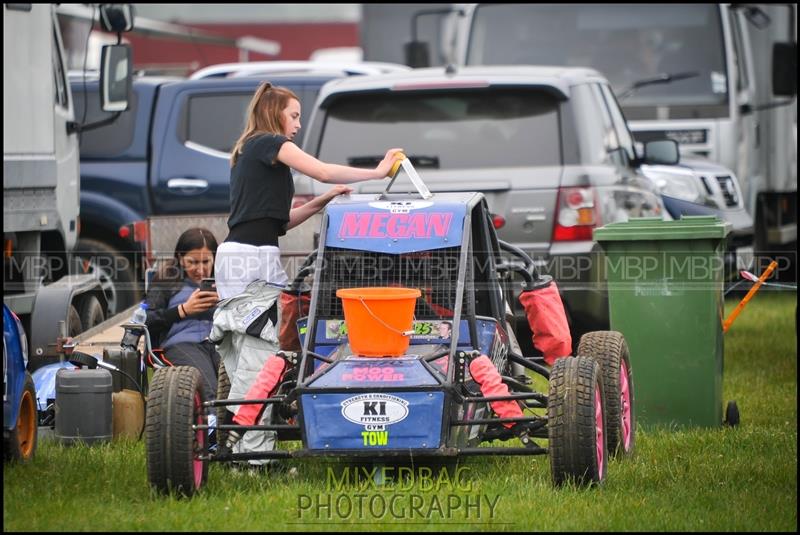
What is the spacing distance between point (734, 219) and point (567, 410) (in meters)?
7.56

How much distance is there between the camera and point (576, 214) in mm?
9219

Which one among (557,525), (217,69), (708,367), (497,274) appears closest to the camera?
(557,525)

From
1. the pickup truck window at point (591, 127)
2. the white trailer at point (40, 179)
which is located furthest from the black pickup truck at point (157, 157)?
the pickup truck window at point (591, 127)

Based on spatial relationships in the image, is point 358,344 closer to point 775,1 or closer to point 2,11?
point 2,11

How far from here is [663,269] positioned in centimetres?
784

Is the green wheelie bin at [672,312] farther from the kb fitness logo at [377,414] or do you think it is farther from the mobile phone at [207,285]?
the kb fitness logo at [377,414]

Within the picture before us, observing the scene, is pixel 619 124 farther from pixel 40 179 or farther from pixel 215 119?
pixel 40 179

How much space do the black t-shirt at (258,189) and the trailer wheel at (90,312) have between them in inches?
128

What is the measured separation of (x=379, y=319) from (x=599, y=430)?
108 cm

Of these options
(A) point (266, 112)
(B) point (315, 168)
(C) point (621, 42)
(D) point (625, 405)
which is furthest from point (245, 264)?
(C) point (621, 42)

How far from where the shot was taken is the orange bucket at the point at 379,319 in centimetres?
592

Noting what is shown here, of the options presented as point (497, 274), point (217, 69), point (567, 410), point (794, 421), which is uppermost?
point (217, 69)

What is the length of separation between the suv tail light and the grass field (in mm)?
2103

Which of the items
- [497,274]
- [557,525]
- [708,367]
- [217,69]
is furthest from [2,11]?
[217,69]
